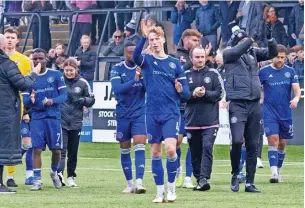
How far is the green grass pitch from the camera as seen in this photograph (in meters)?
14.1

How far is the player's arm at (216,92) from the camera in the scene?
16.7 metres

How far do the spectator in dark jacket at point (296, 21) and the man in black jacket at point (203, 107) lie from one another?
34.3 ft

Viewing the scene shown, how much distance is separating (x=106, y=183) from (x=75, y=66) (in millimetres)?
1969

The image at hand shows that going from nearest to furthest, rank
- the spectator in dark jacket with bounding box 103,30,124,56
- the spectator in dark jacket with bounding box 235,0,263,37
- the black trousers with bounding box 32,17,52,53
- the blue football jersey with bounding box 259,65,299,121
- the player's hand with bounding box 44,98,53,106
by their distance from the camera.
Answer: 1. the player's hand with bounding box 44,98,53,106
2. the blue football jersey with bounding box 259,65,299,121
3. the spectator in dark jacket with bounding box 235,0,263,37
4. the spectator in dark jacket with bounding box 103,30,124,56
5. the black trousers with bounding box 32,17,52,53

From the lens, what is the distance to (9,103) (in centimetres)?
1592

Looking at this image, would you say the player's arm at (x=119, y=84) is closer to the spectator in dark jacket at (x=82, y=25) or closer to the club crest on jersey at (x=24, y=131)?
the club crest on jersey at (x=24, y=131)

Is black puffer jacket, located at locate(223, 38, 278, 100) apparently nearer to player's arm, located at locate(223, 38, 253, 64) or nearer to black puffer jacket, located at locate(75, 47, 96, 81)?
player's arm, located at locate(223, 38, 253, 64)

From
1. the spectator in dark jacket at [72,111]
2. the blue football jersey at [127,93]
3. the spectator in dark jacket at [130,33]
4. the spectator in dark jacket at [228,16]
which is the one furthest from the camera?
the spectator in dark jacket at [130,33]

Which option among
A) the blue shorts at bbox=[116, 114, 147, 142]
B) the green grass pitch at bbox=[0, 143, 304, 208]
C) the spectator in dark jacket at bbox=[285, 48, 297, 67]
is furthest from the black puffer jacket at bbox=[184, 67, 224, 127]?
the spectator in dark jacket at bbox=[285, 48, 297, 67]

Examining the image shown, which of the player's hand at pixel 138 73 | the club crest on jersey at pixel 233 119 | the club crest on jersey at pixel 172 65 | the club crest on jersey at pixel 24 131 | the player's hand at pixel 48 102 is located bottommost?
the club crest on jersey at pixel 24 131

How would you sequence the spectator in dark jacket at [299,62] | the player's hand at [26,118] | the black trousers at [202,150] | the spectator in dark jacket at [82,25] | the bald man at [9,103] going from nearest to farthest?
the bald man at [9,103] < the black trousers at [202,150] < the player's hand at [26,118] < the spectator in dark jacket at [299,62] < the spectator in dark jacket at [82,25]

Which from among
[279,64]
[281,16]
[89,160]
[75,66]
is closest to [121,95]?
[75,66]

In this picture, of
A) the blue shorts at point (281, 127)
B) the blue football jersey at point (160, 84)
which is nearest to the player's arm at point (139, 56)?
the blue football jersey at point (160, 84)

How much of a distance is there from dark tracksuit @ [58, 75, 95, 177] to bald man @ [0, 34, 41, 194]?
2.05 metres
